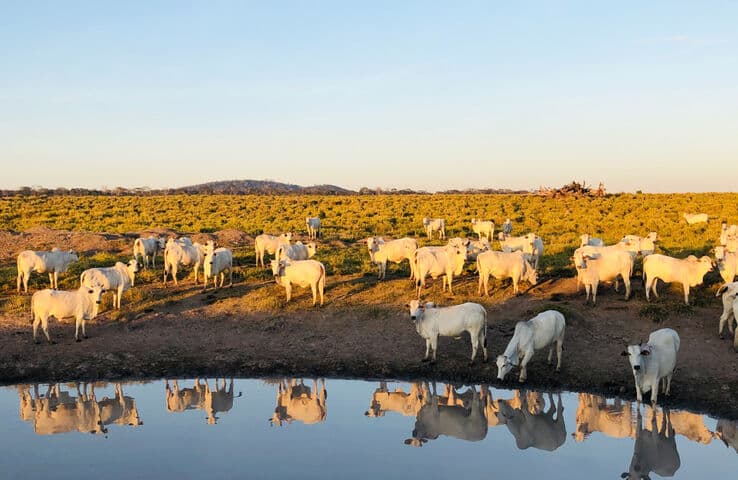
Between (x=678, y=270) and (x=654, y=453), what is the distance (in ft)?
27.5

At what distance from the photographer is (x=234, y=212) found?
179 ft

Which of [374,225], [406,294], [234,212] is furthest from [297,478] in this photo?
[234,212]

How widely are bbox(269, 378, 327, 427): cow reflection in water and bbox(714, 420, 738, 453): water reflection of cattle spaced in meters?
6.96

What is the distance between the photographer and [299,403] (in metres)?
13.6

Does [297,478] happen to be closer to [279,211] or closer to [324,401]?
[324,401]

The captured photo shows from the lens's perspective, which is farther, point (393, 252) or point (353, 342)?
point (393, 252)

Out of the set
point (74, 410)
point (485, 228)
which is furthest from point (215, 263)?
point (485, 228)

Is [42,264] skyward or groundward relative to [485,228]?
groundward

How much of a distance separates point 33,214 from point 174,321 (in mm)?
37593

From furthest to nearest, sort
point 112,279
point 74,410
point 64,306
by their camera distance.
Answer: point 112,279, point 64,306, point 74,410

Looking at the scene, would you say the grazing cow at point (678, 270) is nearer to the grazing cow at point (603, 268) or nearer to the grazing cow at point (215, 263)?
the grazing cow at point (603, 268)

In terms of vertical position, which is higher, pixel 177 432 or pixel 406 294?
pixel 406 294

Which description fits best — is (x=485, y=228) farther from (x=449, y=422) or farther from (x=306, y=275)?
(x=449, y=422)

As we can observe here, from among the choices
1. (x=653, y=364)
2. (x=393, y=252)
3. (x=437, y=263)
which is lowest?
(x=653, y=364)
